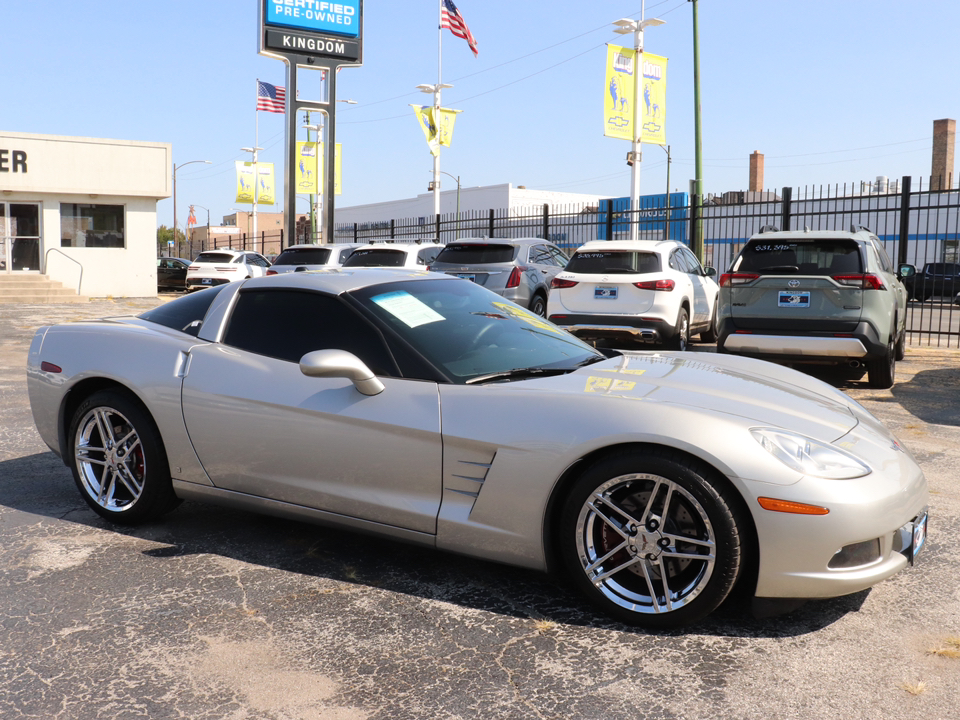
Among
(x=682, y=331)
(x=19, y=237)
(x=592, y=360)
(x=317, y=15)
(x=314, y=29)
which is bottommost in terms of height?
(x=682, y=331)

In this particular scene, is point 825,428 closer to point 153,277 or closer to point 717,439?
point 717,439

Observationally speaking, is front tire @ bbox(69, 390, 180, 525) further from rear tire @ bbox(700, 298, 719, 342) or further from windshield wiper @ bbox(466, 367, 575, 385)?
rear tire @ bbox(700, 298, 719, 342)

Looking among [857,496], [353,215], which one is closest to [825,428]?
[857,496]

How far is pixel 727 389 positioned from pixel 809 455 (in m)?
0.57

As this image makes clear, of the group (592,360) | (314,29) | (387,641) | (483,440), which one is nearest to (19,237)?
(314,29)

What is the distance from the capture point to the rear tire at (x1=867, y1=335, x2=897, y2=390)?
350 inches

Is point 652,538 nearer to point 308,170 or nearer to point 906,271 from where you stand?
point 906,271

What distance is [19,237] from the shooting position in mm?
25688

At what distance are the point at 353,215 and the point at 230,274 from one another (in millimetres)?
58753

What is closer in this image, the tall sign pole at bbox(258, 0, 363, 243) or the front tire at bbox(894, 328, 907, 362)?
the front tire at bbox(894, 328, 907, 362)

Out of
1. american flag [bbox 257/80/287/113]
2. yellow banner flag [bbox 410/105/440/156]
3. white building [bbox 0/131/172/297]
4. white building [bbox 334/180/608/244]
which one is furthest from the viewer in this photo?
white building [bbox 334/180/608/244]

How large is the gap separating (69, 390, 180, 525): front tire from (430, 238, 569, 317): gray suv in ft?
29.6

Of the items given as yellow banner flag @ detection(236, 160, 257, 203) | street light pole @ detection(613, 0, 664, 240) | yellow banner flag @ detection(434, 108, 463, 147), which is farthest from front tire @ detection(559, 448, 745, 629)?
yellow banner flag @ detection(236, 160, 257, 203)

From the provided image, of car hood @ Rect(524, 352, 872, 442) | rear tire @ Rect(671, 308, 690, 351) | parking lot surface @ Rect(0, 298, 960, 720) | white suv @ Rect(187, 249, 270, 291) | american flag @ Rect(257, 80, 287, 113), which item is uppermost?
american flag @ Rect(257, 80, 287, 113)
